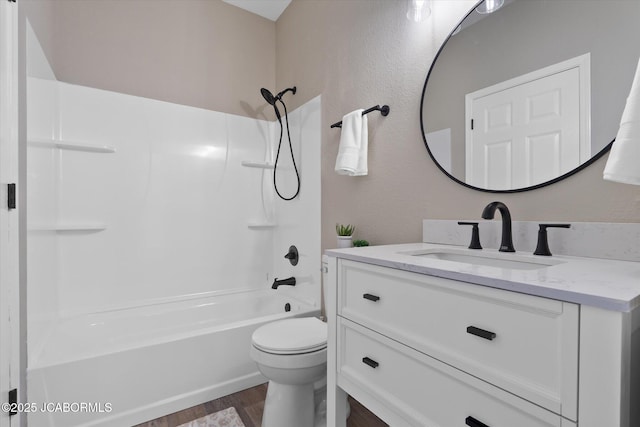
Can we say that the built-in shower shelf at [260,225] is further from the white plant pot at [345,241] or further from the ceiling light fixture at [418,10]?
the ceiling light fixture at [418,10]

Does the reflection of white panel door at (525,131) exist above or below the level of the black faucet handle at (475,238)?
above

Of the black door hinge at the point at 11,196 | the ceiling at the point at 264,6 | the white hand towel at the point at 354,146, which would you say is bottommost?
the black door hinge at the point at 11,196

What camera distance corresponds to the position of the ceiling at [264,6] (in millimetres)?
2594

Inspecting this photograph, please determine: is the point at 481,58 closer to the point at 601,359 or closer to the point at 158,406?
the point at 601,359

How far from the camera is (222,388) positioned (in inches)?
69.4

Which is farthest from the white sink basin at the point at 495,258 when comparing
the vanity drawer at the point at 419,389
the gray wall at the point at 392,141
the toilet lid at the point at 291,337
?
the toilet lid at the point at 291,337

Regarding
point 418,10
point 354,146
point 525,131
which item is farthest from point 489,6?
point 354,146

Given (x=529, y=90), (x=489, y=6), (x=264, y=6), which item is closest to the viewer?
(x=529, y=90)

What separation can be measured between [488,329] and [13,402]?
172 cm

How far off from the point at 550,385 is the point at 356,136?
138 centimetres

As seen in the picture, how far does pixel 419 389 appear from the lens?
32.4 inches

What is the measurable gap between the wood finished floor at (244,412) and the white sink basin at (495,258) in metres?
0.99

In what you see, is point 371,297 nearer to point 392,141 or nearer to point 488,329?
point 488,329

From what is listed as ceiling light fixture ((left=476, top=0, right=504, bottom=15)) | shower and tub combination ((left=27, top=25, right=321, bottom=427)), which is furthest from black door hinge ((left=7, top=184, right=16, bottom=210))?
ceiling light fixture ((left=476, top=0, right=504, bottom=15))
